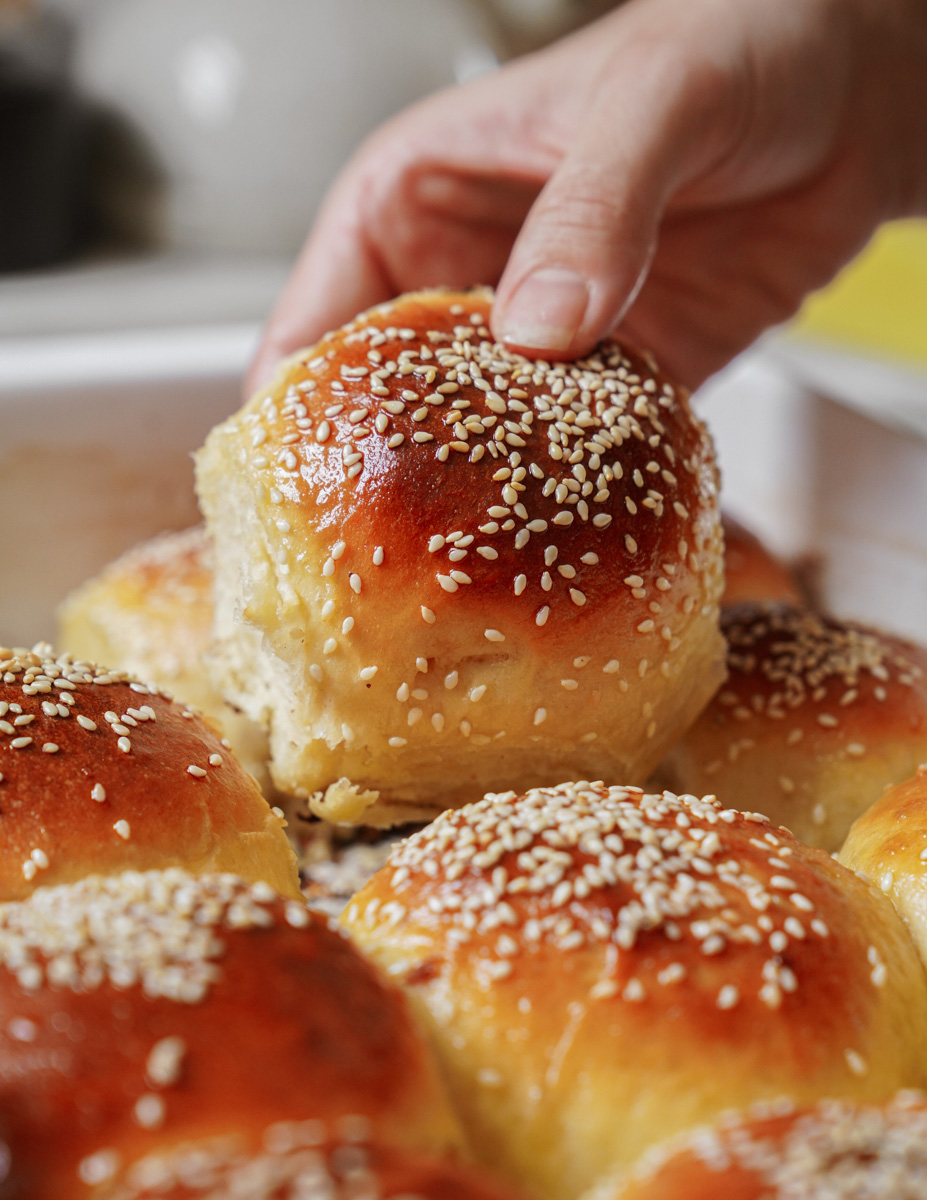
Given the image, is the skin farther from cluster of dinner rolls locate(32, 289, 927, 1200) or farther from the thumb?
cluster of dinner rolls locate(32, 289, 927, 1200)

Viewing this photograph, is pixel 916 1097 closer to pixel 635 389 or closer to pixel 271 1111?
pixel 271 1111

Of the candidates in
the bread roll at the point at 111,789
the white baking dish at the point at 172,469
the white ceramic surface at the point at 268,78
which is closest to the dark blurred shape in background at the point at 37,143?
the white ceramic surface at the point at 268,78

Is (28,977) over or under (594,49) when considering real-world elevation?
under

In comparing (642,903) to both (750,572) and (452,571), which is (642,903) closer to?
(452,571)

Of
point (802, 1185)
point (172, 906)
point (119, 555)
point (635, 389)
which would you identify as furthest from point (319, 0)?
point (802, 1185)

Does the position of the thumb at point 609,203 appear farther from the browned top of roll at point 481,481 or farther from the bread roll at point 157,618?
the bread roll at point 157,618

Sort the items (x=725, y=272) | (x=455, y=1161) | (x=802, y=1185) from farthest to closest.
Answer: (x=725, y=272) < (x=455, y=1161) < (x=802, y=1185)
